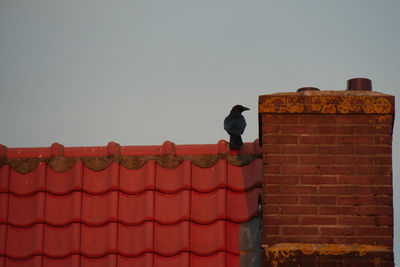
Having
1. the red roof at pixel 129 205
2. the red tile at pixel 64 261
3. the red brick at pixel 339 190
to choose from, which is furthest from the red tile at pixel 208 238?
the red brick at pixel 339 190

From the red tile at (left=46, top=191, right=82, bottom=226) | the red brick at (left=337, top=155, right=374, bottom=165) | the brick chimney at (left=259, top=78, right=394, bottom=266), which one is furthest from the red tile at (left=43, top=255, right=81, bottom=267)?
the red brick at (left=337, top=155, right=374, bottom=165)

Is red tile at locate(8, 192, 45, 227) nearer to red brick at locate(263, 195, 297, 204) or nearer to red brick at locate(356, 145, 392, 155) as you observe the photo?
red brick at locate(263, 195, 297, 204)

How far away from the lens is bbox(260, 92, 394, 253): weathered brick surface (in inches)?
163

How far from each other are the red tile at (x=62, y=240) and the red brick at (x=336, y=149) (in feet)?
8.36

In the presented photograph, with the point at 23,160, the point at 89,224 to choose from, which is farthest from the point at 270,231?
the point at 23,160

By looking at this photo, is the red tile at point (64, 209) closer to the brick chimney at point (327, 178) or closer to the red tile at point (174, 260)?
the red tile at point (174, 260)

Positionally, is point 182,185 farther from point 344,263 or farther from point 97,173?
point 344,263

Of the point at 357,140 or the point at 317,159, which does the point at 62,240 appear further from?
the point at 357,140

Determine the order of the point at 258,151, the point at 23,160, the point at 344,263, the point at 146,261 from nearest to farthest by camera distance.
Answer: the point at 344,263
the point at 146,261
the point at 258,151
the point at 23,160

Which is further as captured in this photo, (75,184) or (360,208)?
(75,184)

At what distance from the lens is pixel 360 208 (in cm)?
418

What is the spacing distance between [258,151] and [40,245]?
7.53 feet

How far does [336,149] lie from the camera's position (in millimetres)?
4273

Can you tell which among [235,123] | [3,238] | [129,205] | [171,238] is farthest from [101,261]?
[235,123]
